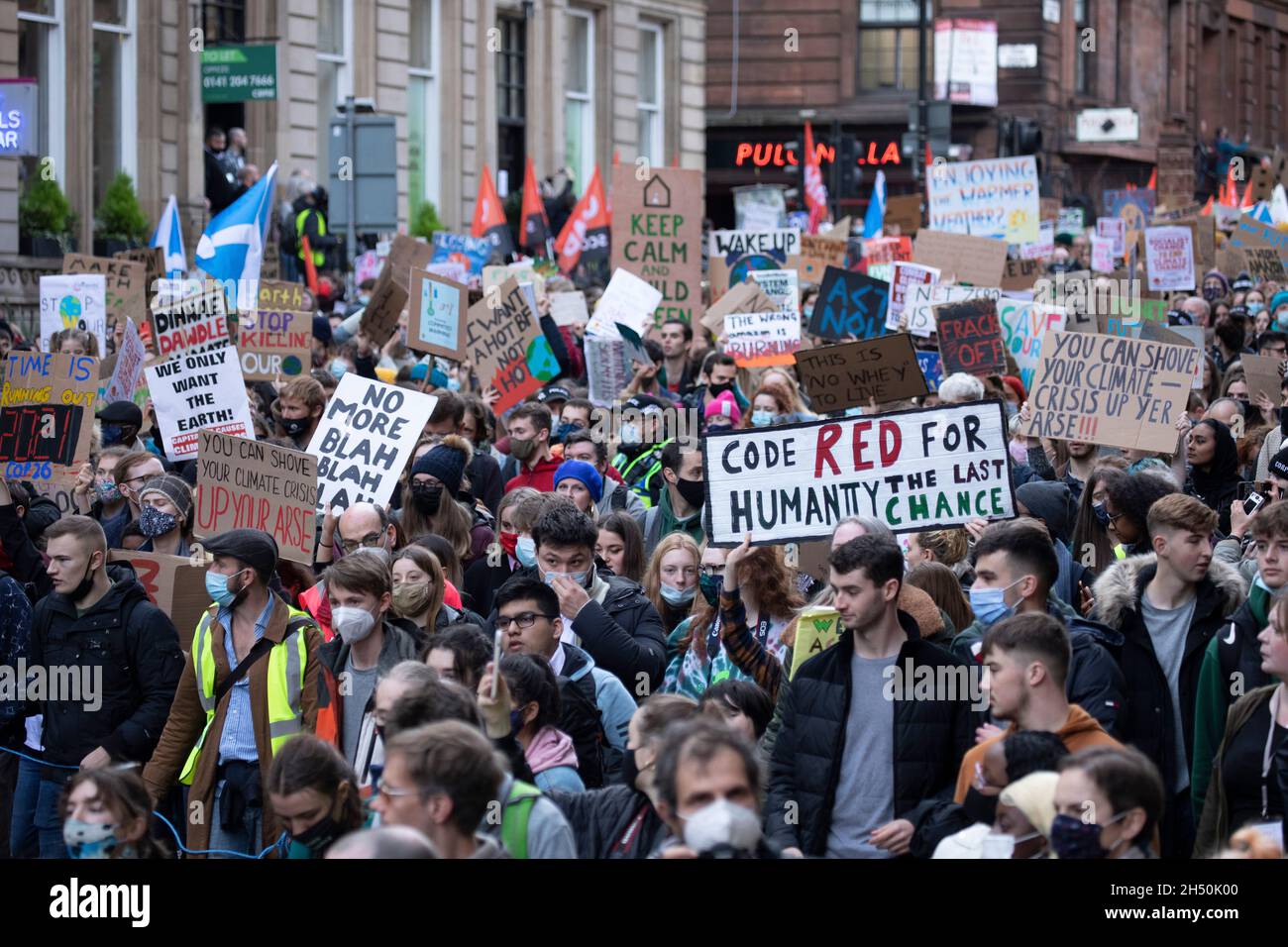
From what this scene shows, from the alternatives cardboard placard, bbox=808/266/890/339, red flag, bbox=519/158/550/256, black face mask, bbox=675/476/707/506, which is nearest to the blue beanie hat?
black face mask, bbox=675/476/707/506

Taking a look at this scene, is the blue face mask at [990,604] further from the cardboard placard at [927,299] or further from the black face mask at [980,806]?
the cardboard placard at [927,299]

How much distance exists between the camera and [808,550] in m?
7.93

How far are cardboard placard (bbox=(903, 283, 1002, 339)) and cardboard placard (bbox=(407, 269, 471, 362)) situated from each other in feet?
12.3

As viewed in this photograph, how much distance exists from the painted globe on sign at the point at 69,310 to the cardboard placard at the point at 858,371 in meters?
5.49

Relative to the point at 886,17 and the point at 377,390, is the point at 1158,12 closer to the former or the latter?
the point at 886,17

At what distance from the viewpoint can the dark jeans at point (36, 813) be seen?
7.41 m

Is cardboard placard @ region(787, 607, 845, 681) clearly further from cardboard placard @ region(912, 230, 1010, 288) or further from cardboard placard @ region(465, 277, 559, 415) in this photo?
cardboard placard @ region(912, 230, 1010, 288)

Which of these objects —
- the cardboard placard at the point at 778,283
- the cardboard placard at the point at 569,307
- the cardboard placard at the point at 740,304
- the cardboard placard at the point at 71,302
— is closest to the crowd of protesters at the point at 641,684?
the cardboard placard at the point at 71,302

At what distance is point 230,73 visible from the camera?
940 inches

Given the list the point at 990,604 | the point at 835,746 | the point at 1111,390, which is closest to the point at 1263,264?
the point at 1111,390

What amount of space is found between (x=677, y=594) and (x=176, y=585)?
6.26 ft

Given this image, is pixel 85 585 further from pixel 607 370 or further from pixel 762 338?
pixel 762 338

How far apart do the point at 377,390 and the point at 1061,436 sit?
122 inches
